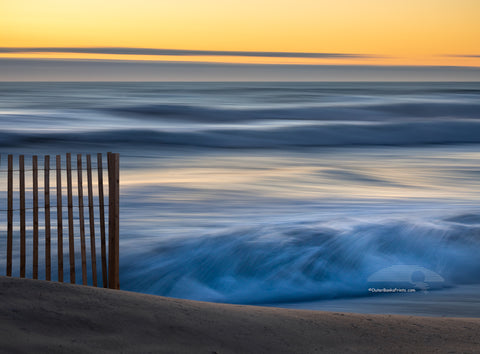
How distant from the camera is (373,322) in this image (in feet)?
17.6

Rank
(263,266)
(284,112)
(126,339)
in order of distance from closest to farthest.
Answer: (126,339) → (263,266) → (284,112)

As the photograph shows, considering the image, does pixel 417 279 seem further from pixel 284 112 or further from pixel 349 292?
pixel 284 112

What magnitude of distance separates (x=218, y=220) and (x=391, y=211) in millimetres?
3257

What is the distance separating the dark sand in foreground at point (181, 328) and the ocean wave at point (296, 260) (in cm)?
260

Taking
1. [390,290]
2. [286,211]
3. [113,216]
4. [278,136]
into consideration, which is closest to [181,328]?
[113,216]

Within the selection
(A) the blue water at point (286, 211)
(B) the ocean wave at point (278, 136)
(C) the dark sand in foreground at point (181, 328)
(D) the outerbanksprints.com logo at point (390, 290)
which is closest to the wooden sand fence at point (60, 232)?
(A) the blue water at point (286, 211)

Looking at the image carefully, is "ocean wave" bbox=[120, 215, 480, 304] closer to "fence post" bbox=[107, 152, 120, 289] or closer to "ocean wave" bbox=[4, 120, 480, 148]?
"fence post" bbox=[107, 152, 120, 289]

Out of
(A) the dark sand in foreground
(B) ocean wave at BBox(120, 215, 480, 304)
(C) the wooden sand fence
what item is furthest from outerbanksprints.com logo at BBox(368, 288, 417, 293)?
(C) the wooden sand fence

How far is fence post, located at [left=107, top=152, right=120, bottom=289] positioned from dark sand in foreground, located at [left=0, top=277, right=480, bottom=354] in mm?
1190

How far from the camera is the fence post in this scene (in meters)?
6.40

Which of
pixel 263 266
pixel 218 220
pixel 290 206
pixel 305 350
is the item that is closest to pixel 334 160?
pixel 290 206

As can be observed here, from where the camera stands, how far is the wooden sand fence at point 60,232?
20.4ft

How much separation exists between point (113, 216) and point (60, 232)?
0.53 m

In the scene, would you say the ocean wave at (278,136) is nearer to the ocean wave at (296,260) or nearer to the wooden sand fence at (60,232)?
the wooden sand fence at (60,232)
